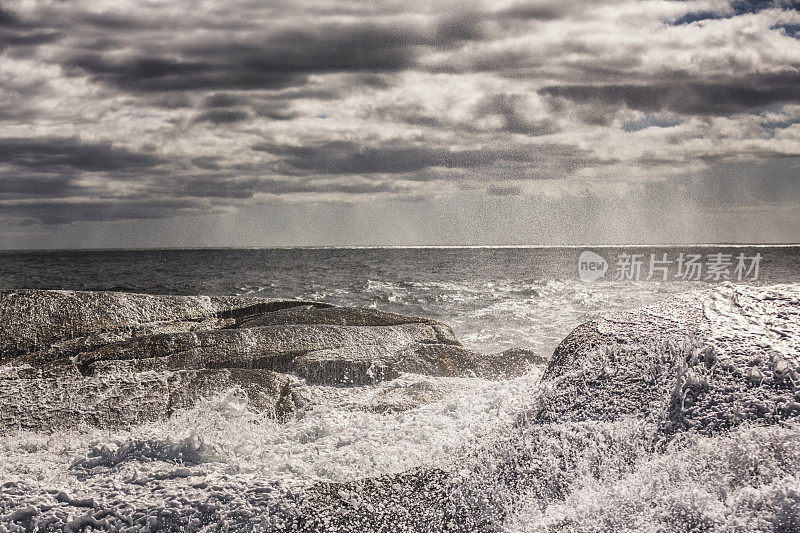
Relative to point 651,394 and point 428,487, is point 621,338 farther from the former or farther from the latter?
point 428,487

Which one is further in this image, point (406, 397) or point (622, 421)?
point (406, 397)

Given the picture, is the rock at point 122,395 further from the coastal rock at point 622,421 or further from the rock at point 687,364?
the rock at point 687,364

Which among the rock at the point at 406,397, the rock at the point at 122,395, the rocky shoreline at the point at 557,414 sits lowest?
the rock at the point at 122,395

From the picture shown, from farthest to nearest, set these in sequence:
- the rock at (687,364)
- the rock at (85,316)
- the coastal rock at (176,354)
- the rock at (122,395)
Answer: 1. the rock at (85,316)
2. the coastal rock at (176,354)
3. the rock at (122,395)
4. the rock at (687,364)

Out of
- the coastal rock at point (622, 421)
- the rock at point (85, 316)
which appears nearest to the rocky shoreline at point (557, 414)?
the coastal rock at point (622, 421)

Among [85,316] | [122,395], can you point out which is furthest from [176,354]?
[85,316]

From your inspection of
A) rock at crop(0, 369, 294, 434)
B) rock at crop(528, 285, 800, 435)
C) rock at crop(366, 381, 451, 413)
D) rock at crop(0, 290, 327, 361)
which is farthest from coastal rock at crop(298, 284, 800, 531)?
rock at crop(0, 290, 327, 361)

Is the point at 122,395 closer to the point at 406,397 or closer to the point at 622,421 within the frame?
the point at 406,397

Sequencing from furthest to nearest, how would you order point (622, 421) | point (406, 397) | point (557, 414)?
point (406, 397) → point (557, 414) → point (622, 421)

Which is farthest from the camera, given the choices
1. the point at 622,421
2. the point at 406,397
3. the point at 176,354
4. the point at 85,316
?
the point at 85,316

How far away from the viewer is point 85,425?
15.5 feet

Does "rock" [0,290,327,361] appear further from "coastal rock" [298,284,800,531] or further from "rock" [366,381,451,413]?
"coastal rock" [298,284,800,531]

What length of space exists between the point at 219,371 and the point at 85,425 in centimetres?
110

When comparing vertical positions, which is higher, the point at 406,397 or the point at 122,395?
the point at 406,397
